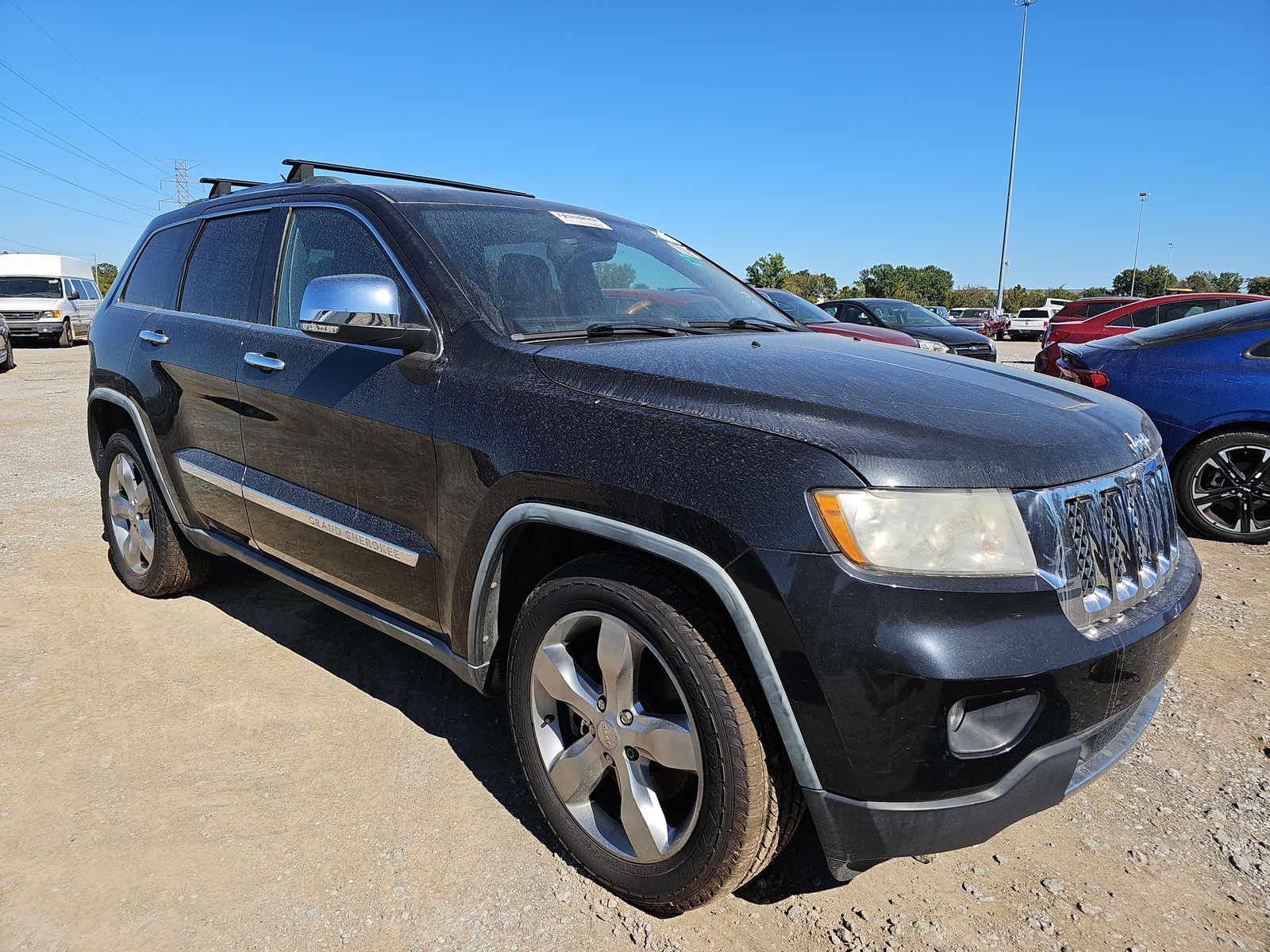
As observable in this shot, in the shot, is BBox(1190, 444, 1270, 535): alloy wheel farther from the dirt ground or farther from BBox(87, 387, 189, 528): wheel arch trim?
BBox(87, 387, 189, 528): wheel arch trim

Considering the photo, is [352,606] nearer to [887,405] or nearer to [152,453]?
[152,453]

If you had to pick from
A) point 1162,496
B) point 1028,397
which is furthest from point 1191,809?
point 1028,397

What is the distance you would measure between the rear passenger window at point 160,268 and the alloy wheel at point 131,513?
766 mm

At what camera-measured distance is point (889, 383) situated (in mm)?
2066

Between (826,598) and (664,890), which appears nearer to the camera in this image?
(826,598)

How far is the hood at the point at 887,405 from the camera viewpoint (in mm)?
1705

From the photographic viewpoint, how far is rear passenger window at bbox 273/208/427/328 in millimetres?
2609

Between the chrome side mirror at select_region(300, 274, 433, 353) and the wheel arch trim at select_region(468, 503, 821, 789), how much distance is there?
2.12 feet

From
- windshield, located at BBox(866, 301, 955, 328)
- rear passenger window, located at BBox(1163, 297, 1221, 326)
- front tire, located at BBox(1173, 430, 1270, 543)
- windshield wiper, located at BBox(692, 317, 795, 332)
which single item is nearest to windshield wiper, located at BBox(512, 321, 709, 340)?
windshield wiper, located at BBox(692, 317, 795, 332)

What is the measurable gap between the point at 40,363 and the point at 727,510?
2075 centimetres

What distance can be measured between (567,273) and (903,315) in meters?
Answer: 12.5

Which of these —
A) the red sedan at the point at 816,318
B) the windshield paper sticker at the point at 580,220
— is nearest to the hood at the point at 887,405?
the windshield paper sticker at the point at 580,220

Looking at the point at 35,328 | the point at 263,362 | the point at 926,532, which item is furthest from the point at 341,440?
the point at 35,328

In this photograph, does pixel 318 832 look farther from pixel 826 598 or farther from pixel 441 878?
pixel 826 598
